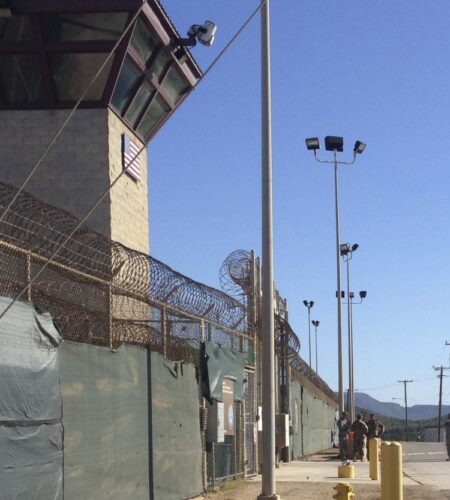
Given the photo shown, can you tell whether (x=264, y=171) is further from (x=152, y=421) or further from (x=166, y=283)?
(x=152, y=421)

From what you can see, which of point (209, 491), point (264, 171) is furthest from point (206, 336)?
point (264, 171)

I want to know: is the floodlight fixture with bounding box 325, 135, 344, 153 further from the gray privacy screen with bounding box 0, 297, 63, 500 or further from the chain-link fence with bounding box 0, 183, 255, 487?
the gray privacy screen with bounding box 0, 297, 63, 500

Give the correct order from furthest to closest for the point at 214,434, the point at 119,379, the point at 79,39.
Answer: the point at 79,39 → the point at 214,434 → the point at 119,379

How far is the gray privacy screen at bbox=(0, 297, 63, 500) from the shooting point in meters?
8.41

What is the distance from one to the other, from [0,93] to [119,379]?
43.0 ft

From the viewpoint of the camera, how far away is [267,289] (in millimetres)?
14219

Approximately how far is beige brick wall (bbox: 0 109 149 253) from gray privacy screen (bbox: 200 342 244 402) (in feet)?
19.1

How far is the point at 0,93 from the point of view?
23234 millimetres

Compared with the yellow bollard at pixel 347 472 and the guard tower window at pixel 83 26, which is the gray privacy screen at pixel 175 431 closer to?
the yellow bollard at pixel 347 472

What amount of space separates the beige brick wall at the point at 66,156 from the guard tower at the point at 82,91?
22mm

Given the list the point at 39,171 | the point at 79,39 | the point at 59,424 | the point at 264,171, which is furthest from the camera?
the point at 39,171

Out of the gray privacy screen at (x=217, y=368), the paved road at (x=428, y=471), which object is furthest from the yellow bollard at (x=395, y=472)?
the paved road at (x=428, y=471)

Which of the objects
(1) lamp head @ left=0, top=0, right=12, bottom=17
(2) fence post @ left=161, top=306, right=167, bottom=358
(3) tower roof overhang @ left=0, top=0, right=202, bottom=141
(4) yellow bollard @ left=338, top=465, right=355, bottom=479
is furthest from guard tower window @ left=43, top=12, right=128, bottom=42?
(1) lamp head @ left=0, top=0, right=12, bottom=17

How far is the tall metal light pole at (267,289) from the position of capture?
1373 cm
